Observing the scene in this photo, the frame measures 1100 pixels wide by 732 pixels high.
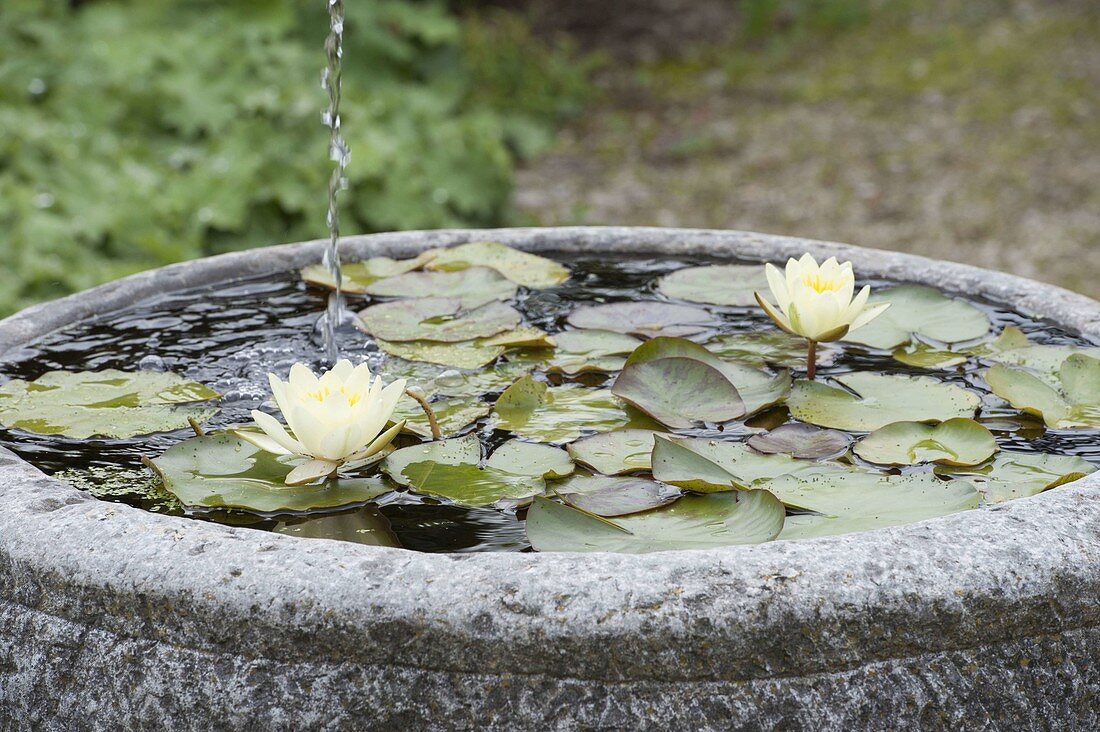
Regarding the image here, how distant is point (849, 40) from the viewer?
7.18 m

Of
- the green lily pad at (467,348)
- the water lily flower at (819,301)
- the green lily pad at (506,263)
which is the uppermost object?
the water lily flower at (819,301)

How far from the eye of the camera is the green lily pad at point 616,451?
1311 millimetres

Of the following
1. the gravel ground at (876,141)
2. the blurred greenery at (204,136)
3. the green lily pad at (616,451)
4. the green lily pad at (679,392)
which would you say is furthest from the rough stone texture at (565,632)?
the gravel ground at (876,141)

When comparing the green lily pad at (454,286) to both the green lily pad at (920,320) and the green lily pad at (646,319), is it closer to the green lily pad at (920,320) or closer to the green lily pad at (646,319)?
the green lily pad at (646,319)

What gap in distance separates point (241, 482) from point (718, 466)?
514mm

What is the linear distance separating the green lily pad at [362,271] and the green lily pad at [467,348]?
25 centimetres

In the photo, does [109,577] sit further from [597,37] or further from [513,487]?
[597,37]

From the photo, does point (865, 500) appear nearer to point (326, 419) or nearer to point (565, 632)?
point (565, 632)

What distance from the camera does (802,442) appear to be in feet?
4.52

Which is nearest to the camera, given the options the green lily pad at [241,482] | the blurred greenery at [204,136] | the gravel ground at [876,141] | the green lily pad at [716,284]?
the green lily pad at [241,482]

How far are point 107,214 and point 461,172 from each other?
136 centimetres

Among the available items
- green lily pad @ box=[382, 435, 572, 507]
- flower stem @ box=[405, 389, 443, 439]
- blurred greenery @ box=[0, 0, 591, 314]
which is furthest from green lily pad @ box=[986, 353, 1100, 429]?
blurred greenery @ box=[0, 0, 591, 314]

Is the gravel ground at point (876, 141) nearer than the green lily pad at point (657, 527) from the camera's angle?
No

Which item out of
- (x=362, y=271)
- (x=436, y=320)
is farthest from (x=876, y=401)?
(x=362, y=271)
